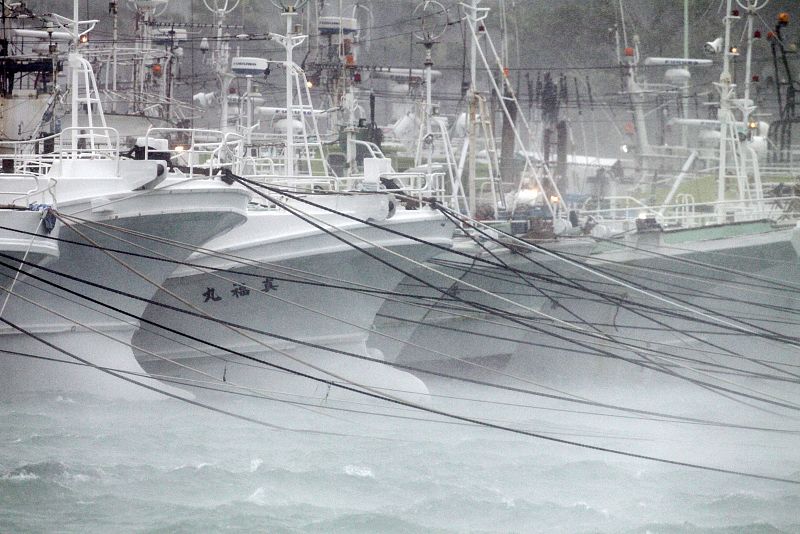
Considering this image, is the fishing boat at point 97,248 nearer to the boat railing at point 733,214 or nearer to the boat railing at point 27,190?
the boat railing at point 27,190

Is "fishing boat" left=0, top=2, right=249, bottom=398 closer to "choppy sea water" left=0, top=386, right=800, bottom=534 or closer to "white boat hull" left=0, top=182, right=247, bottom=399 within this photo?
"white boat hull" left=0, top=182, right=247, bottom=399

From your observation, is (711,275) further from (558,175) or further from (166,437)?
(166,437)

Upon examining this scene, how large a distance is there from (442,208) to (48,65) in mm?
10893

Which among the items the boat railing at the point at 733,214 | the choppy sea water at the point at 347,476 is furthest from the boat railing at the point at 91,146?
the boat railing at the point at 733,214

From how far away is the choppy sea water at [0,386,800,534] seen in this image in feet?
39.5

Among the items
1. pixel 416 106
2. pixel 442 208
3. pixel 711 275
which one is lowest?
pixel 711 275

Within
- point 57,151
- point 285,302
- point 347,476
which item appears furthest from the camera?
point 285,302

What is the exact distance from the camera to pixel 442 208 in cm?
1435

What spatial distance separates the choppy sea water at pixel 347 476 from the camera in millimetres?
12047

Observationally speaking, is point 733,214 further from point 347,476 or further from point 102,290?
point 102,290

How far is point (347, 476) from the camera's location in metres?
13.6

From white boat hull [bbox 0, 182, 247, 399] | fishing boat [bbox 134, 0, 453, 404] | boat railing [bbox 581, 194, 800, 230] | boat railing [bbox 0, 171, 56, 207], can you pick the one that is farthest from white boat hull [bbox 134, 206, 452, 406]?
boat railing [bbox 581, 194, 800, 230]

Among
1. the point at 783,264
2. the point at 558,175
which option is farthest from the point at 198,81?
the point at 783,264

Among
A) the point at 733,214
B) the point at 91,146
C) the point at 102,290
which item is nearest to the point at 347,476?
the point at 102,290
